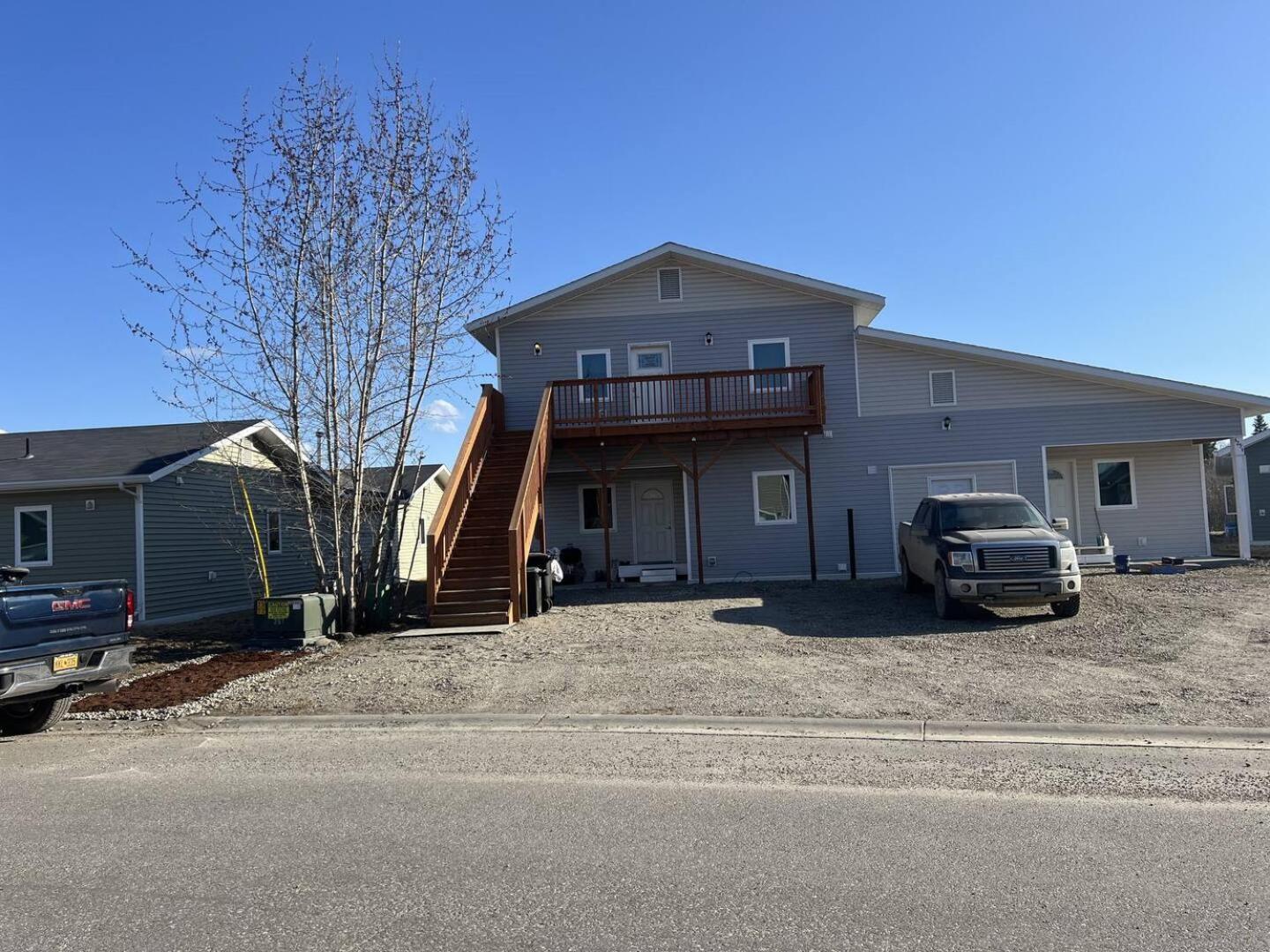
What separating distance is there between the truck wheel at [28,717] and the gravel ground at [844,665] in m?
1.49

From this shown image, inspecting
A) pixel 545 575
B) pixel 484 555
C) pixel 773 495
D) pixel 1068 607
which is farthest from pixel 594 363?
pixel 1068 607

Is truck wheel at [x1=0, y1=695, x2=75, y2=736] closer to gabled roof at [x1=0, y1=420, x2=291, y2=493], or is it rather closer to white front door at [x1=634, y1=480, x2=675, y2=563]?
gabled roof at [x1=0, y1=420, x2=291, y2=493]

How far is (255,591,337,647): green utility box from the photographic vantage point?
12.4 m

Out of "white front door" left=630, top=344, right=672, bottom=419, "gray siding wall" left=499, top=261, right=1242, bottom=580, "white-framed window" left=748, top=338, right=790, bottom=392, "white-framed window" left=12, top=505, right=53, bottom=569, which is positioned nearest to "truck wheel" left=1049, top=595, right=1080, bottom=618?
"gray siding wall" left=499, top=261, right=1242, bottom=580

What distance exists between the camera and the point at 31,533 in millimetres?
17453

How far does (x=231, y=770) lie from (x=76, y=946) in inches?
117

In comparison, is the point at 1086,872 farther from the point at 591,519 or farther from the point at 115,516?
the point at 115,516

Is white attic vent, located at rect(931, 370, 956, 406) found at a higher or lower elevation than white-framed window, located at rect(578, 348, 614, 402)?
lower

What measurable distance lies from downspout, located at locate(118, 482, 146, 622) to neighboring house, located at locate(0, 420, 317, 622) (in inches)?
0.7

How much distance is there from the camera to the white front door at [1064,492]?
20.0 meters

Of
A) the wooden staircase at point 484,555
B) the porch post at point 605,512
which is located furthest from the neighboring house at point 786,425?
the wooden staircase at point 484,555

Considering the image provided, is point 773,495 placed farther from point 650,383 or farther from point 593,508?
point 593,508

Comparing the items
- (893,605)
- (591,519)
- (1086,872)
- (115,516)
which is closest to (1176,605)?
(893,605)

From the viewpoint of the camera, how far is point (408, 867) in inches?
172
